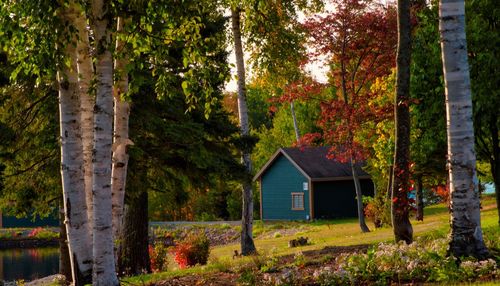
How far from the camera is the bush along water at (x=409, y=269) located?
9516 mm

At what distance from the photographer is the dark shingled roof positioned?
45.6m

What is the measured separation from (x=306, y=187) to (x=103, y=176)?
36.1 meters

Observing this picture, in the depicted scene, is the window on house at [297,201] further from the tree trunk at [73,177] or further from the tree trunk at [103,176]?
the tree trunk at [103,176]

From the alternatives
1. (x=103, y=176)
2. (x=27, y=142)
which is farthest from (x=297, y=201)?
(x=103, y=176)

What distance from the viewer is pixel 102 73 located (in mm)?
9984

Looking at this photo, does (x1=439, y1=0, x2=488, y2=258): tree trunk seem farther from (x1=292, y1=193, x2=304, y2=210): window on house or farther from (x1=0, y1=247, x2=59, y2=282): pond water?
(x1=292, y1=193, x2=304, y2=210): window on house

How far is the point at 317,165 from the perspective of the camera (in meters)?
46.8

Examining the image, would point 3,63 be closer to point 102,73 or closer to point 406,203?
point 102,73

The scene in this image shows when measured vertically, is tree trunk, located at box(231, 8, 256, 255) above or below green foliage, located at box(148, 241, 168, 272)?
above

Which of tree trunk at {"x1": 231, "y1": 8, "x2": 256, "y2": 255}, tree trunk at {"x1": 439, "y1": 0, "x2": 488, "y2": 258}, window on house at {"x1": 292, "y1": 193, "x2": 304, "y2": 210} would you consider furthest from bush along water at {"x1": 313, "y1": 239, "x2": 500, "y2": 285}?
window on house at {"x1": 292, "y1": 193, "x2": 304, "y2": 210}

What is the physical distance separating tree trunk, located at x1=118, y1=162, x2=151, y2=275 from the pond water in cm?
1025

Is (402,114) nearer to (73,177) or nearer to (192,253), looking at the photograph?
(73,177)

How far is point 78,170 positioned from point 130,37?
2357mm

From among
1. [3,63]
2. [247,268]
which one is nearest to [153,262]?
[3,63]
